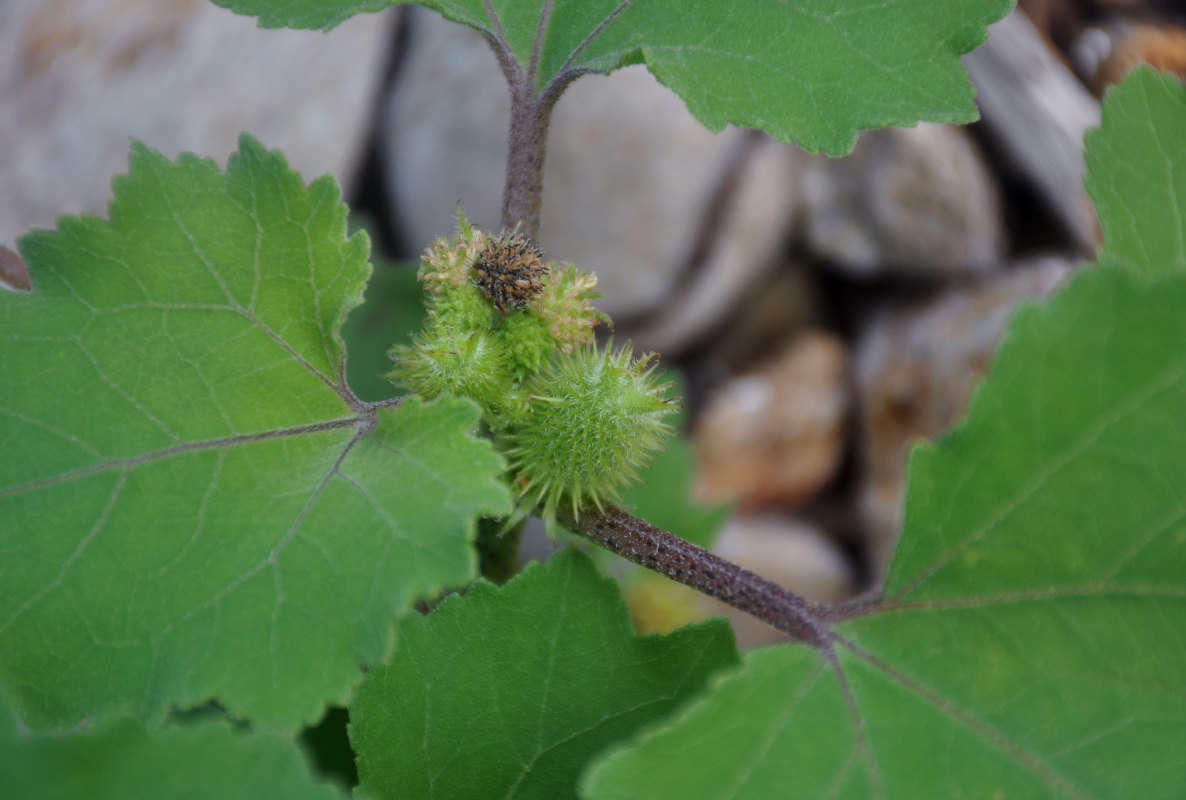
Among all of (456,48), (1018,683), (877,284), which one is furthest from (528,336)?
(877,284)

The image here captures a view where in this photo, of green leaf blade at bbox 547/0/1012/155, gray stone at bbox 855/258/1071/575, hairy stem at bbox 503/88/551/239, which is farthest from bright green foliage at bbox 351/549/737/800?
gray stone at bbox 855/258/1071/575

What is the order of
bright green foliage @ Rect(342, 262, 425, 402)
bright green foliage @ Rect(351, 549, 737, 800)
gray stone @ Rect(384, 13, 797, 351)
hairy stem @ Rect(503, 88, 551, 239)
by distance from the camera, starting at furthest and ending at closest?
gray stone @ Rect(384, 13, 797, 351), bright green foliage @ Rect(342, 262, 425, 402), hairy stem @ Rect(503, 88, 551, 239), bright green foliage @ Rect(351, 549, 737, 800)

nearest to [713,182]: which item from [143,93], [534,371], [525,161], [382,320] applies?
[382,320]

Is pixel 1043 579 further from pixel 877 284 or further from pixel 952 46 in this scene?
pixel 877 284

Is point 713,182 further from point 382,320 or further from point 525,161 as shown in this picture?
point 525,161

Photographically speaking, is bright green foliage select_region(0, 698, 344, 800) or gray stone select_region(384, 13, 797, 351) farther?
gray stone select_region(384, 13, 797, 351)

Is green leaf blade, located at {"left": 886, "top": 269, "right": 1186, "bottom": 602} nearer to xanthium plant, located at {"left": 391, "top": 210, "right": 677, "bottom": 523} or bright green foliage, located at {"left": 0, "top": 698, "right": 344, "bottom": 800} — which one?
xanthium plant, located at {"left": 391, "top": 210, "right": 677, "bottom": 523}
